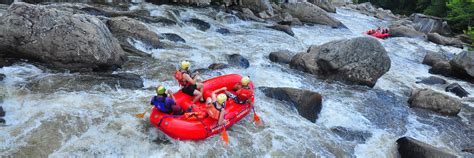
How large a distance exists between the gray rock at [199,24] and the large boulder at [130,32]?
340cm

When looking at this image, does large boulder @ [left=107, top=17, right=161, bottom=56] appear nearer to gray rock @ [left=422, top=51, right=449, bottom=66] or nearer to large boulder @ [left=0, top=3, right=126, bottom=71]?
large boulder @ [left=0, top=3, right=126, bottom=71]

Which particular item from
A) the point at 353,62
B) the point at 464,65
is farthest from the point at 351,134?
the point at 464,65

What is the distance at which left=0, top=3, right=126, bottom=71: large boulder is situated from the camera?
7.67 m

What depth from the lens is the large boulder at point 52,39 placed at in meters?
7.67

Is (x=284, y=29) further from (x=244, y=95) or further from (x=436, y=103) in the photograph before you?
(x=244, y=95)

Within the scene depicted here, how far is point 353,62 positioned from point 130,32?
19.8ft

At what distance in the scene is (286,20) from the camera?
18.3 m

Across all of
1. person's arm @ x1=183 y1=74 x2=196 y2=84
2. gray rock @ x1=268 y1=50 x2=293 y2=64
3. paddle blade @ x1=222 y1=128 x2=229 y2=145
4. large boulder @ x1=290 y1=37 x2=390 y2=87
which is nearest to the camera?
paddle blade @ x1=222 y1=128 x2=229 y2=145

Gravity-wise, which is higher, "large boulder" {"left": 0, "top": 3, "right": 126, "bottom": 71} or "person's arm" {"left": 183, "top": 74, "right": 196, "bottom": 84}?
"large boulder" {"left": 0, "top": 3, "right": 126, "bottom": 71}

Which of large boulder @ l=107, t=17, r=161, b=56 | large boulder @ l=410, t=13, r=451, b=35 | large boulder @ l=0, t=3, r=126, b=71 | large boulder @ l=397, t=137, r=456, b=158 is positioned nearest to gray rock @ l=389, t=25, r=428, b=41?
large boulder @ l=410, t=13, r=451, b=35

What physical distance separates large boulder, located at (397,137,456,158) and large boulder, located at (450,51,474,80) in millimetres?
6766

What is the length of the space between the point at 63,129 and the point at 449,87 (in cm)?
1016

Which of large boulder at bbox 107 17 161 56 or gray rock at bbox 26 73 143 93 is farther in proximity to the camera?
large boulder at bbox 107 17 161 56

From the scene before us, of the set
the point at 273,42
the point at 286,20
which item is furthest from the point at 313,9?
the point at 273,42
